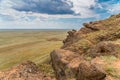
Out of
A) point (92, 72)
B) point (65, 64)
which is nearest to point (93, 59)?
point (65, 64)

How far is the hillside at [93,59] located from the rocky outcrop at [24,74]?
77.5 inches

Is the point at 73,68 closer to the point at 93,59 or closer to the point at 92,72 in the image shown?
the point at 93,59

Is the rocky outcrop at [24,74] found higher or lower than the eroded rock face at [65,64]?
lower

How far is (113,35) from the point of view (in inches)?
1147

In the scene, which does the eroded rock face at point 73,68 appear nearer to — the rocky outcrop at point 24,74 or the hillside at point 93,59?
the hillside at point 93,59

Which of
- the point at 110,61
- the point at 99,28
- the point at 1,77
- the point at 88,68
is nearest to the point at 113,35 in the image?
the point at 99,28

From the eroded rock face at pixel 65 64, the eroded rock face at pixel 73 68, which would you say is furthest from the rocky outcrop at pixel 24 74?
the eroded rock face at pixel 73 68

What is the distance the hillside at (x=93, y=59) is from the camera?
689 inches

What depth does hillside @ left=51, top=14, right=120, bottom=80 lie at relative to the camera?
57.4 feet

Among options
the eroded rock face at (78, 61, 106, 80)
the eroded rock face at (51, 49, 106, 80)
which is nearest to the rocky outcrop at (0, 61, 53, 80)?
the eroded rock face at (51, 49, 106, 80)

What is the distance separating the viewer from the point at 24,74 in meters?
23.2

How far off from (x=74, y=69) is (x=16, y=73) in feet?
22.3

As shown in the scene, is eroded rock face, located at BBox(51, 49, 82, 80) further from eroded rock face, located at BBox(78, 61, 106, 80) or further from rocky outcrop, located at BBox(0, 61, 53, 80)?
eroded rock face, located at BBox(78, 61, 106, 80)

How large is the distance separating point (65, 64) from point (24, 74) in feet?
14.9
